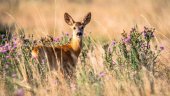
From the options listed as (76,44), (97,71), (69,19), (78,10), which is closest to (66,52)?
(76,44)

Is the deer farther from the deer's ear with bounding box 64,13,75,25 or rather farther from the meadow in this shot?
the meadow

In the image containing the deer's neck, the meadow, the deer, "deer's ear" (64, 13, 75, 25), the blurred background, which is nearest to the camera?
the meadow

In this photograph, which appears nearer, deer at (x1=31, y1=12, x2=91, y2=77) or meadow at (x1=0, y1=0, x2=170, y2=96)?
meadow at (x1=0, y1=0, x2=170, y2=96)

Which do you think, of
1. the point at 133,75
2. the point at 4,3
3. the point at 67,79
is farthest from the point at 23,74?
the point at 4,3

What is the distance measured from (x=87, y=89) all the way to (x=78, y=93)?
0.13 meters

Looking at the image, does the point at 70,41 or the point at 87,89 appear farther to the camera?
the point at 70,41

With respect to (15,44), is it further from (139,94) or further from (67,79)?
(139,94)

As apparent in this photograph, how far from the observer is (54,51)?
9.56 metres

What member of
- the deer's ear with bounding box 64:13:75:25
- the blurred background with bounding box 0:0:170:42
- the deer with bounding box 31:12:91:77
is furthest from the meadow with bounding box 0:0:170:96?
the blurred background with bounding box 0:0:170:42

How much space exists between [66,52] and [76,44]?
46 cm

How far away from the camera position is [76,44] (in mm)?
10844

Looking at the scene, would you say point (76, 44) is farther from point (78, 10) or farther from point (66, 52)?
point (78, 10)

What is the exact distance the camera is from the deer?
9594mm

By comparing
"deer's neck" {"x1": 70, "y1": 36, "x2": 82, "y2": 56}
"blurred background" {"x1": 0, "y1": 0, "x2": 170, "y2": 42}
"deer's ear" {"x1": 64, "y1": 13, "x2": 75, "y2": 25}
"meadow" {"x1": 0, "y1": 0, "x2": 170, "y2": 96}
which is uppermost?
"blurred background" {"x1": 0, "y1": 0, "x2": 170, "y2": 42}
